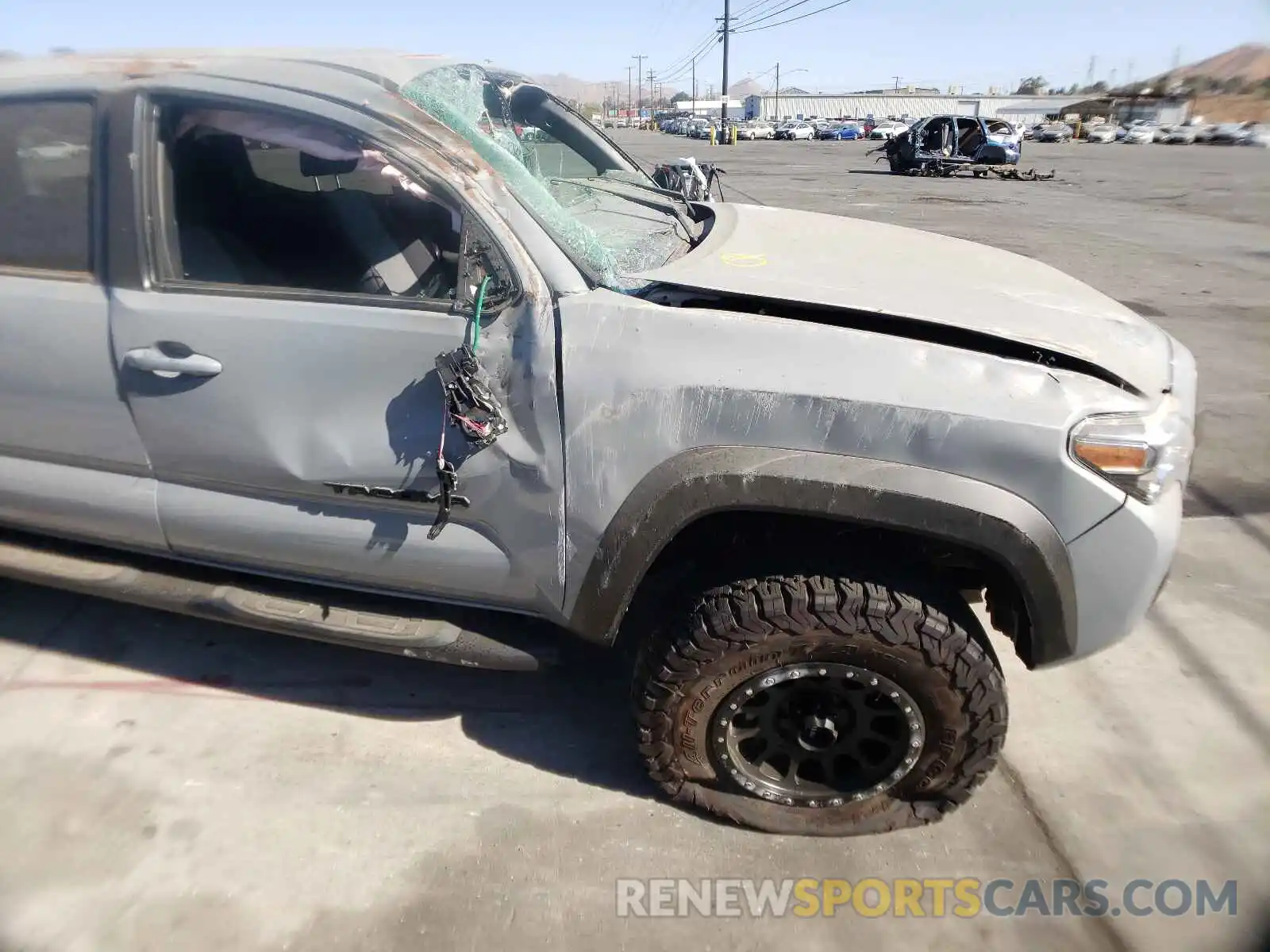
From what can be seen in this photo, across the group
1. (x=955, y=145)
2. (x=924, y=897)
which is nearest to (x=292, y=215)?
(x=924, y=897)

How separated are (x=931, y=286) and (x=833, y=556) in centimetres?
80

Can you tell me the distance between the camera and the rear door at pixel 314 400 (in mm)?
2152

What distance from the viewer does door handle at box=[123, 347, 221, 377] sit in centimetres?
229

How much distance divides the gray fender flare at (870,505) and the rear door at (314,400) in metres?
0.28

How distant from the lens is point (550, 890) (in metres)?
2.26

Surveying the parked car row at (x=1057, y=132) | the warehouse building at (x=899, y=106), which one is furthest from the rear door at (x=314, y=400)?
the warehouse building at (x=899, y=106)

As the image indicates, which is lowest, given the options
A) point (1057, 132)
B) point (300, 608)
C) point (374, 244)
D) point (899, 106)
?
point (300, 608)

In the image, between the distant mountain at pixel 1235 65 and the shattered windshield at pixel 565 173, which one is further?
the distant mountain at pixel 1235 65

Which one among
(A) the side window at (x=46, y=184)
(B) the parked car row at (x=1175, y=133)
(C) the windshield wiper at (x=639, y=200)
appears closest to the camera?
(A) the side window at (x=46, y=184)

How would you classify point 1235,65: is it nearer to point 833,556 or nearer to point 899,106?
point 899,106

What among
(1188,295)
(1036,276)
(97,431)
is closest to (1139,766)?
(1036,276)

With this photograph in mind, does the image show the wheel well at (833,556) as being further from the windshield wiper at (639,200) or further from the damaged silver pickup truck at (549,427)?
the windshield wiper at (639,200)

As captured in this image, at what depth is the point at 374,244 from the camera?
248cm

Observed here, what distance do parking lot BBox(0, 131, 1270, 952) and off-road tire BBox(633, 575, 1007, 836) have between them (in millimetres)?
101
